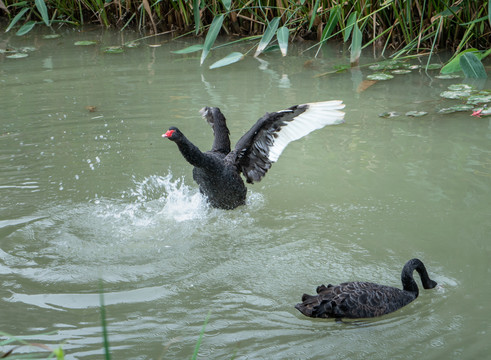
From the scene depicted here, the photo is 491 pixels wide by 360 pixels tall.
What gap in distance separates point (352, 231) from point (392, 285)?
1.94 ft

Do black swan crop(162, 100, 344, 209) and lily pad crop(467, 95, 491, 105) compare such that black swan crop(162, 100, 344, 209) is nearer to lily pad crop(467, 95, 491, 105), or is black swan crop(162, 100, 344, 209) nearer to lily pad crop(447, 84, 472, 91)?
lily pad crop(467, 95, 491, 105)

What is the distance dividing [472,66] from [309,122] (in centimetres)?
251

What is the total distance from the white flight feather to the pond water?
39cm

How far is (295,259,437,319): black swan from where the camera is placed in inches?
116

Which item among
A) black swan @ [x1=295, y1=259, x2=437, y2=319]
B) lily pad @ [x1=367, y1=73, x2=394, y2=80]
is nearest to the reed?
lily pad @ [x1=367, y1=73, x2=394, y2=80]

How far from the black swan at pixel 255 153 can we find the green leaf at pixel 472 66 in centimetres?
223

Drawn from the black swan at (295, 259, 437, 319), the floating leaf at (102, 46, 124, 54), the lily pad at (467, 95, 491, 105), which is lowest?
the black swan at (295, 259, 437, 319)

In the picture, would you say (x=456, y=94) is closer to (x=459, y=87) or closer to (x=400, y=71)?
(x=459, y=87)

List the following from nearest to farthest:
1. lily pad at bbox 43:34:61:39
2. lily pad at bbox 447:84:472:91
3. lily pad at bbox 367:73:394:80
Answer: lily pad at bbox 447:84:472:91
lily pad at bbox 367:73:394:80
lily pad at bbox 43:34:61:39

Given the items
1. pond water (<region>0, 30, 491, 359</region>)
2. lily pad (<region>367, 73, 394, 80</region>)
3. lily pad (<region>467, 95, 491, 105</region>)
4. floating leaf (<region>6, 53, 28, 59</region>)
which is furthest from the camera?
floating leaf (<region>6, 53, 28, 59</region>)

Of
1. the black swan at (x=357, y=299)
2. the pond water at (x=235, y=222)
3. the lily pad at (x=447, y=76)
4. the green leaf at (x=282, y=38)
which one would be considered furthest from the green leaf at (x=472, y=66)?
the black swan at (x=357, y=299)

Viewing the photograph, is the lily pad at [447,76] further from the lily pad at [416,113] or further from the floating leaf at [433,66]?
the lily pad at [416,113]

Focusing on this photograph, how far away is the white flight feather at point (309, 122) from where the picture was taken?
422cm

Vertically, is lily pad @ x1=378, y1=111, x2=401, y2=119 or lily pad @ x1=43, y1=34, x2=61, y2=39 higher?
Answer: lily pad @ x1=43, y1=34, x2=61, y2=39
